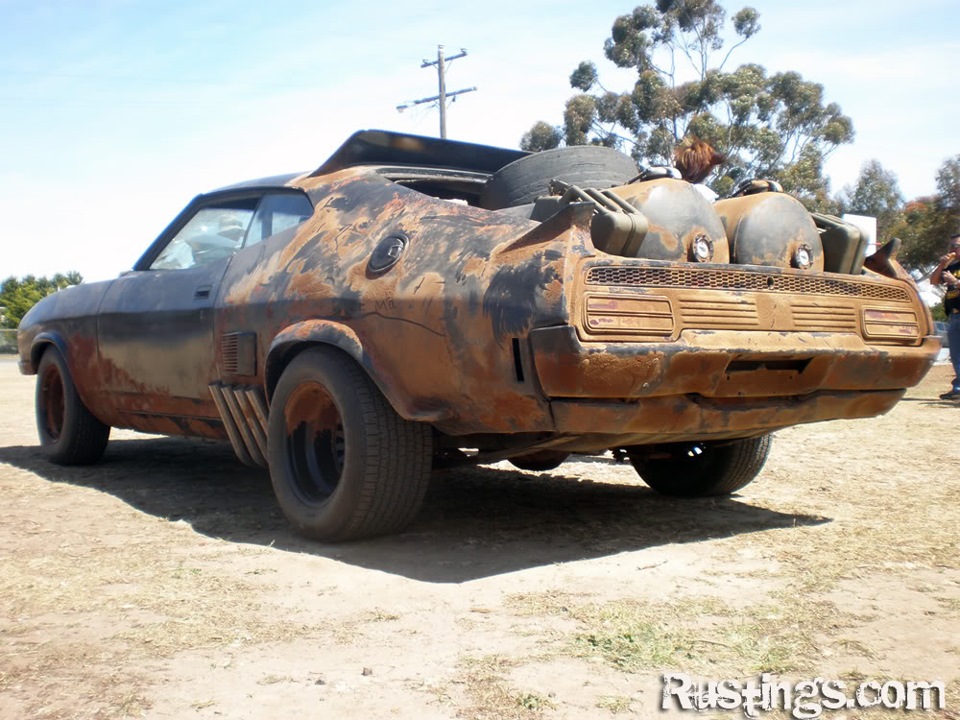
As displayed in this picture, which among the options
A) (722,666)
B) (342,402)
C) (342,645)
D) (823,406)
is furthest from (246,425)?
(722,666)

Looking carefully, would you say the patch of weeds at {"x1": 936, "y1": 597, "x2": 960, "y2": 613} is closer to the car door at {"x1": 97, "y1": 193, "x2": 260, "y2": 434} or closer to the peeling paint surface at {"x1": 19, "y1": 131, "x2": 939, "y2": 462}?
the peeling paint surface at {"x1": 19, "y1": 131, "x2": 939, "y2": 462}

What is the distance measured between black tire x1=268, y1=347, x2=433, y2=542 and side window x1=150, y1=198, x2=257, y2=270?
1.14m

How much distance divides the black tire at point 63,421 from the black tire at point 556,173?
2995 mm

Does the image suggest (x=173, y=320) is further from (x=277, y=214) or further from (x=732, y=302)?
(x=732, y=302)

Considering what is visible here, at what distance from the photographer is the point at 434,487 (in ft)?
18.5

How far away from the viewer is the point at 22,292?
175 ft

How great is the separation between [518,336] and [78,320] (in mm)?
3505

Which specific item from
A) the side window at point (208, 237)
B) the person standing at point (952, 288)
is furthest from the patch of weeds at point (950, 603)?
the person standing at point (952, 288)

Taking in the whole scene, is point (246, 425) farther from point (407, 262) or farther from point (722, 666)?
point (722, 666)

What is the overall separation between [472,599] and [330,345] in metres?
1.31

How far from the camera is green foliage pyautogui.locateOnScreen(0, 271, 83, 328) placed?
51844mm

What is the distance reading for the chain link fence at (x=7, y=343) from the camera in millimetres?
42781

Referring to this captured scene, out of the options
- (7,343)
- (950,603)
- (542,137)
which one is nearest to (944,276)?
(950,603)

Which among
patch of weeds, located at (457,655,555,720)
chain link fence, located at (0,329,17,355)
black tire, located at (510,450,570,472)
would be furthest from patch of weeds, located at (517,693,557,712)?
chain link fence, located at (0,329,17,355)
